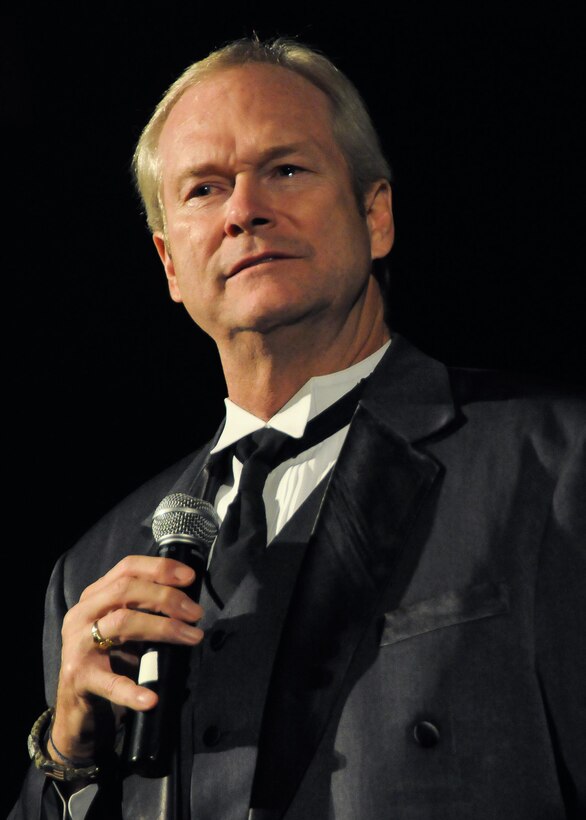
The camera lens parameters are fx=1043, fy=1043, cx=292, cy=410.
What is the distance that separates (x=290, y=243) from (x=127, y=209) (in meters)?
0.87

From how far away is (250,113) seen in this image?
84.9 inches

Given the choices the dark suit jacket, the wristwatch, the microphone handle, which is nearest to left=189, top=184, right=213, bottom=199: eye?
the dark suit jacket

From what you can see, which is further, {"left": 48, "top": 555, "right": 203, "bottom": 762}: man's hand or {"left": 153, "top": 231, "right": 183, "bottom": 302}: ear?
{"left": 153, "top": 231, "right": 183, "bottom": 302}: ear

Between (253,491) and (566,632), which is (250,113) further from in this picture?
(566,632)

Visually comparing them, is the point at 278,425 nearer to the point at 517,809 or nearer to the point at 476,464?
the point at 476,464

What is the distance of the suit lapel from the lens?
1.57m

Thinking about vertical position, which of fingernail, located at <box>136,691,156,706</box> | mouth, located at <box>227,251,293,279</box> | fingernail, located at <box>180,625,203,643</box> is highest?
mouth, located at <box>227,251,293,279</box>

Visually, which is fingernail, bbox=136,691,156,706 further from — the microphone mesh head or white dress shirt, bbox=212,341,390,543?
white dress shirt, bbox=212,341,390,543

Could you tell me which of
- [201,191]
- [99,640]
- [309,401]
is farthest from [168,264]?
[99,640]

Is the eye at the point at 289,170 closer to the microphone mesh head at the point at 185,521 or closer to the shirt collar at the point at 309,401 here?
the shirt collar at the point at 309,401

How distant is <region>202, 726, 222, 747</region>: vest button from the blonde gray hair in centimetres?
114

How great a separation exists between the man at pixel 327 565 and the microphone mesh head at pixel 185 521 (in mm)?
58

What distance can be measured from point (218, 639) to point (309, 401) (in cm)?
52

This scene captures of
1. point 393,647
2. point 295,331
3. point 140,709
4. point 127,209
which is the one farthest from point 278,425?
point 127,209
